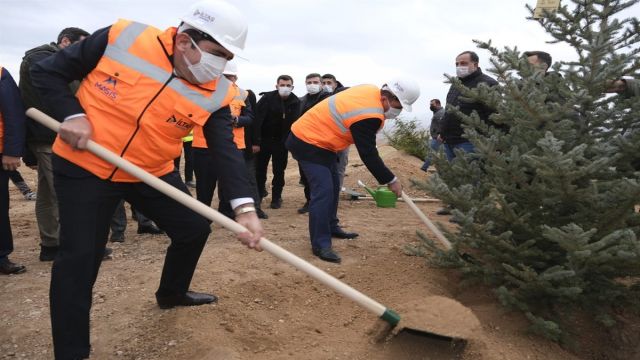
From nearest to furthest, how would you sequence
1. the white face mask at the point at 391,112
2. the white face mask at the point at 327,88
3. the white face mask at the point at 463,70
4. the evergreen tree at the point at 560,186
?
the evergreen tree at the point at 560,186, the white face mask at the point at 391,112, the white face mask at the point at 463,70, the white face mask at the point at 327,88

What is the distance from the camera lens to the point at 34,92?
→ 4125mm

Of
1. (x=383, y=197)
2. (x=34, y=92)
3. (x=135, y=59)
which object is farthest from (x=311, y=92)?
(x=135, y=59)

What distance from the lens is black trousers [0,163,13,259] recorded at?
396cm

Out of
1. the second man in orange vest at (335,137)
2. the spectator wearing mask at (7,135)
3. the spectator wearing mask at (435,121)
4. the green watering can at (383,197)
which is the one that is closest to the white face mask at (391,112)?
the second man in orange vest at (335,137)

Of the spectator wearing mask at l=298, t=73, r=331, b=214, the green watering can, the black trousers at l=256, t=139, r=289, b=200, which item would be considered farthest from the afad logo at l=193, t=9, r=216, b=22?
the green watering can

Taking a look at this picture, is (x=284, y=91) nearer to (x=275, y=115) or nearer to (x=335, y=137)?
(x=275, y=115)

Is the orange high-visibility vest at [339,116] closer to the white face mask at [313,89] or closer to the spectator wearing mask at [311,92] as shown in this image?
the spectator wearing mask at [311,92]

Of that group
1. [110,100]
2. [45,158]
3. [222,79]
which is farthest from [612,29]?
[45,158]

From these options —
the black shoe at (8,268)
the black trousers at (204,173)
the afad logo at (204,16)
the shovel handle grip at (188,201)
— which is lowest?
the black shoe at (8,268)

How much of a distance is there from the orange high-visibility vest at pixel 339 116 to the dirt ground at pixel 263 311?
108 centimetres

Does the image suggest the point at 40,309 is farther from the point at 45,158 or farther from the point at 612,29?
the point at 612,29

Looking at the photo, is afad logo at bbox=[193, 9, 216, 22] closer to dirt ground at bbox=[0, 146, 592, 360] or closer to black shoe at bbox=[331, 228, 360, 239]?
dirt ground at bbox=[0, 146, 592, 360]

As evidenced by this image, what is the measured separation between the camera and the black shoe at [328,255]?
445 cm

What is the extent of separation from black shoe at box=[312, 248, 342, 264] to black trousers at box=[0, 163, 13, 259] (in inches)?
102
